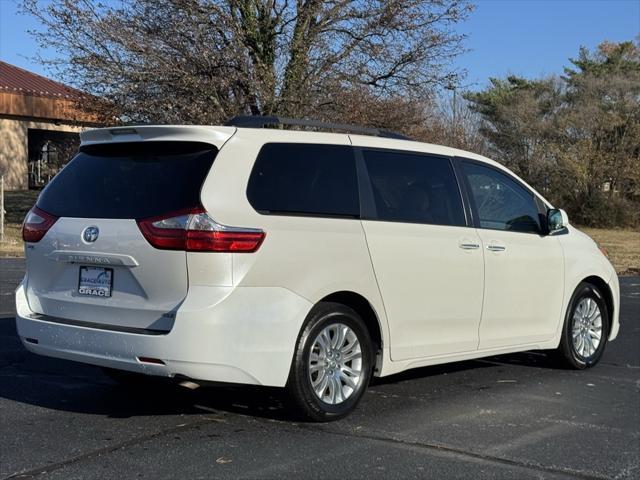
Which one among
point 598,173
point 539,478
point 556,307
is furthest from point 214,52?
point 598,173

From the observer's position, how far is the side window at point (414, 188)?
5.61 meters

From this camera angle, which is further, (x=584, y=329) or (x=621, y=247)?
(x=621, y=247)

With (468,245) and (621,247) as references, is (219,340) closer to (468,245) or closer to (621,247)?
(468,245)

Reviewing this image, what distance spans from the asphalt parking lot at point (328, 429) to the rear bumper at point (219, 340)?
0.44m

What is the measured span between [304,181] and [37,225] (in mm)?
1825

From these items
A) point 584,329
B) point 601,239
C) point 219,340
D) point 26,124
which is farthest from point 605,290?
point 26,124

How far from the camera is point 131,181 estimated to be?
16.3 feet

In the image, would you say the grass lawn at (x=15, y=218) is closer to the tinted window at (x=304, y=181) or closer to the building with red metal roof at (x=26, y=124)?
the building with red metal roof at (x=26, y=124)

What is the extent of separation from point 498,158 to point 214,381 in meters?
35.7

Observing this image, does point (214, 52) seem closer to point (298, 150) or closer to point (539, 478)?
point (298, 150)

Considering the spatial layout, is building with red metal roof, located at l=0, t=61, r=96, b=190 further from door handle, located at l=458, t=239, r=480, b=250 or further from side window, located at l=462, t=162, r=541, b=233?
door handle, located at l=458, t=239, r=480, b=250

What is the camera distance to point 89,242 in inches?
192

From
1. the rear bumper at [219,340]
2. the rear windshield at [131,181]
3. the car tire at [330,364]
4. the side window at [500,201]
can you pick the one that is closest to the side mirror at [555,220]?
the side window at [500,201]

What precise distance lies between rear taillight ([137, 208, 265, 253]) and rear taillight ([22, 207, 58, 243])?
0.88 metres
